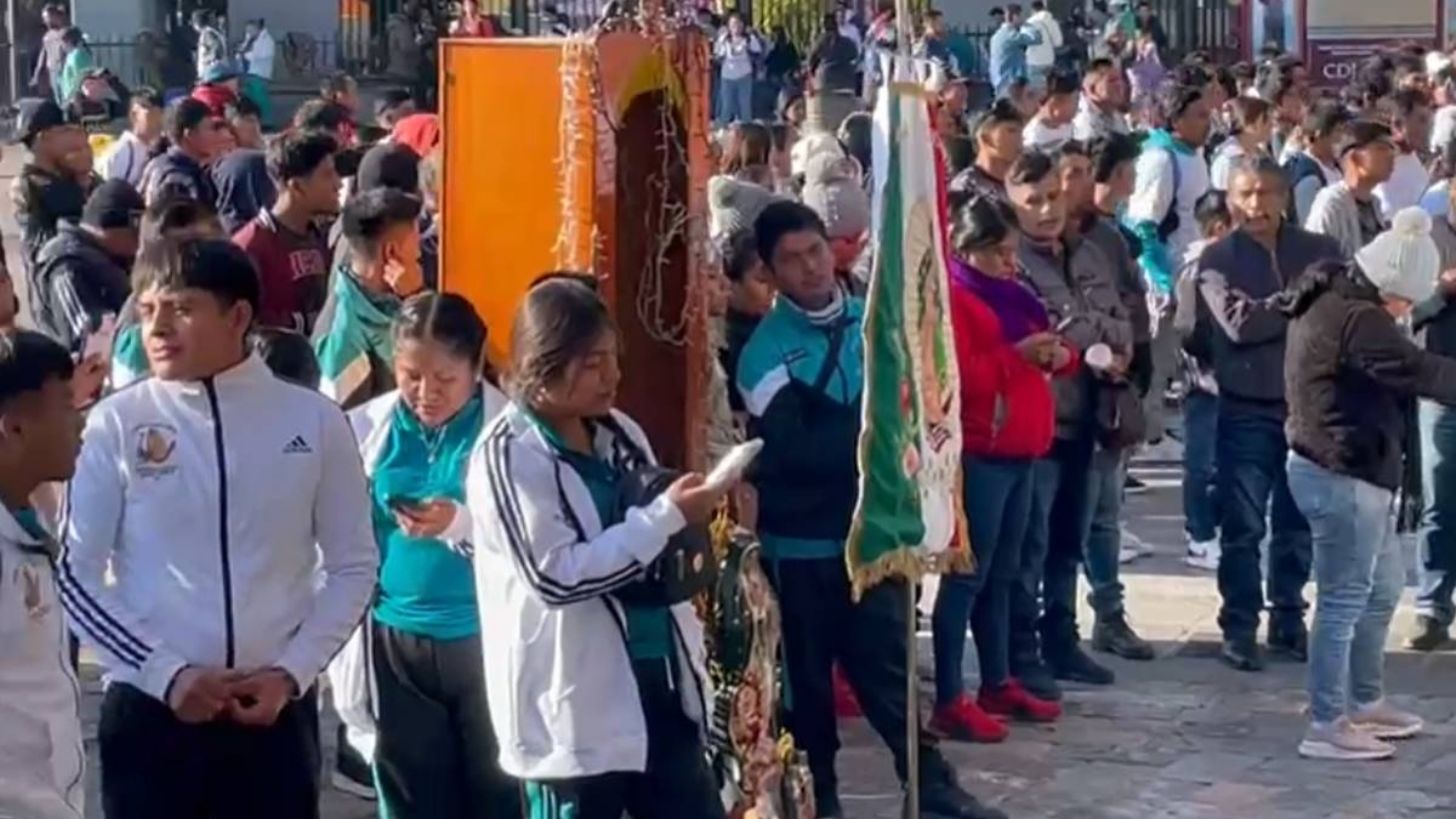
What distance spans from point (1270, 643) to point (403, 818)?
455 cm

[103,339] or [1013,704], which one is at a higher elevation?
[103,339]

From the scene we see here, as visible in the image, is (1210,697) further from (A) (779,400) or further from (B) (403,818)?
(B) (403,818)

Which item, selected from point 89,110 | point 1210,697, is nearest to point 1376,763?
point 1210,697

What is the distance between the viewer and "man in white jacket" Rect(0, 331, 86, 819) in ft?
14.9

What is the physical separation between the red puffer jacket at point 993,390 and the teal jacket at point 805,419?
0.86 meters

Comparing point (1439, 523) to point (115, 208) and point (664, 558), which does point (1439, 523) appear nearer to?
point (115, 208)

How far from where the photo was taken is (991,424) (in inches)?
326

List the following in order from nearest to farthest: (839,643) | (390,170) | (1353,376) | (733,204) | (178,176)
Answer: (839,643), (1353,376), (733,204), (390,170), (178,176)

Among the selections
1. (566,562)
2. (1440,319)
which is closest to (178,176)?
(1440,319)

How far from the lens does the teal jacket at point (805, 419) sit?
7344 millimetres

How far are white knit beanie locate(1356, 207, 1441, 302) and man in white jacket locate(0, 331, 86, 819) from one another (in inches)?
185

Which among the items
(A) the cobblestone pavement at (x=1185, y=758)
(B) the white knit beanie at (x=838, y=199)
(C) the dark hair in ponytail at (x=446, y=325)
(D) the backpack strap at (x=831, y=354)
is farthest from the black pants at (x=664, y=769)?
(B) the white knit beanie at (x=838, y=199)

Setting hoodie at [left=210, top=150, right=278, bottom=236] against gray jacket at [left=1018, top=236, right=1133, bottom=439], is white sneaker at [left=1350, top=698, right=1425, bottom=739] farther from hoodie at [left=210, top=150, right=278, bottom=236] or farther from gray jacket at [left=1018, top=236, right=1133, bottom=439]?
hoodie at [left=210, top=150, right=278, bottom=236]

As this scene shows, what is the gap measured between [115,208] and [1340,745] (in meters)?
4.53
